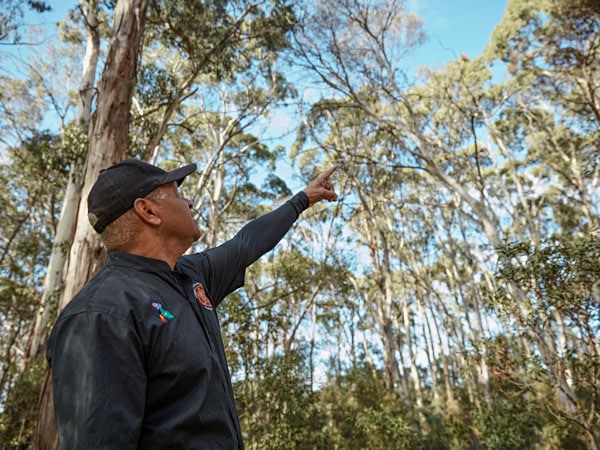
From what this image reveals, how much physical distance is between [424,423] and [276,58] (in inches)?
425

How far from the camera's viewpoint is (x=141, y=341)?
91 centimetres

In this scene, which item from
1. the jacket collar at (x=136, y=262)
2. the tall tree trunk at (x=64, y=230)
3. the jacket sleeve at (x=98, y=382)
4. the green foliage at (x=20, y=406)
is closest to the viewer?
the jacket sleeve at (x=98, y=382)

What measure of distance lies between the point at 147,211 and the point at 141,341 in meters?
0.47

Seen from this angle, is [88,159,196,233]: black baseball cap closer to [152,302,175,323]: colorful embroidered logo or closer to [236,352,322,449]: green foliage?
[152,302,175,323]: colorful embroidered logo

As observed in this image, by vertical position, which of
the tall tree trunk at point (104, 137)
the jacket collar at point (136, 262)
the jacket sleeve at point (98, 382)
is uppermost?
the tall tree trunk at point (104, 137)

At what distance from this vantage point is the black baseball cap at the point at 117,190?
48.2 inches

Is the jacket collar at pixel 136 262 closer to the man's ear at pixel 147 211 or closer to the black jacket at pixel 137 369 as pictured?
the black jacket at pixel 137 369

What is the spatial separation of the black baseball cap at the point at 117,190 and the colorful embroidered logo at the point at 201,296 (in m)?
0.31

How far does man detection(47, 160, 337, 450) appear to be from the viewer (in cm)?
82

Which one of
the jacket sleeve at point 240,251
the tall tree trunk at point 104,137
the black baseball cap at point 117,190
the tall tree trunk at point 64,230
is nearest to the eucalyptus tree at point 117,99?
the tall tree trunk at point 104,137

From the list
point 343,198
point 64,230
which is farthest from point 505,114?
point 64,230

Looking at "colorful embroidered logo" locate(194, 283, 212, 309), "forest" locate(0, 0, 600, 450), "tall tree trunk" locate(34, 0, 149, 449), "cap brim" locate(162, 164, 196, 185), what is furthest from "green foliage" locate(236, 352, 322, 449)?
"cap brim" locate(162, 164, 196, 185)

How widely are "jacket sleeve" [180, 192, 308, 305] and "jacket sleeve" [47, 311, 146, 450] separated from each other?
61 cm

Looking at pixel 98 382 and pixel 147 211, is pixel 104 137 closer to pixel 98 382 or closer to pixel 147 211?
pixel 147 211
